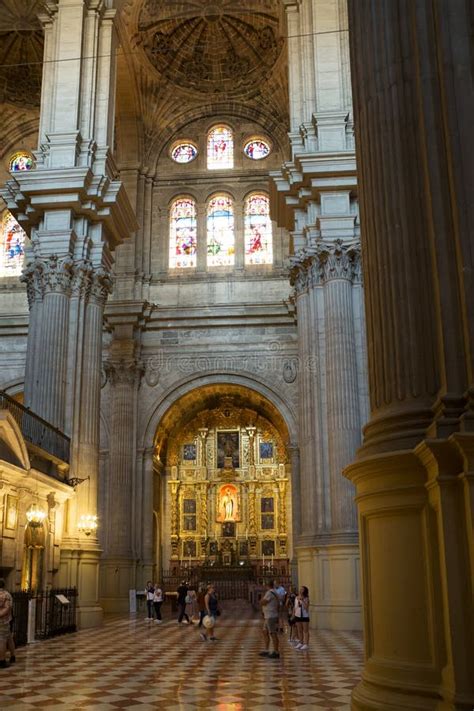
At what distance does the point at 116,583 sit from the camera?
27.4 meters

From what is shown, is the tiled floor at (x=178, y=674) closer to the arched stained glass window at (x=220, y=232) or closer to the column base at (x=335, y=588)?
the column base at (x=335, y=588)

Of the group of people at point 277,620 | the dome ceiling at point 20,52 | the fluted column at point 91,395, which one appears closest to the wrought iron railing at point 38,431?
the fluted column at point 91,395

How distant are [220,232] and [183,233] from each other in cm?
162

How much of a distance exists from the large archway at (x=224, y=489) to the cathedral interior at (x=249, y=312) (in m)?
0.12

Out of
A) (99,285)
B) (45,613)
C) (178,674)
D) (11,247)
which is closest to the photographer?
(178,674)

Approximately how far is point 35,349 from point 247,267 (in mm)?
13370

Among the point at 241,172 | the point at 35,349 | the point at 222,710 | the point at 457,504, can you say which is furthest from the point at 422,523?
the point at 241,172

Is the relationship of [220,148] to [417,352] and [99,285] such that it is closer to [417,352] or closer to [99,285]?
[99,285]

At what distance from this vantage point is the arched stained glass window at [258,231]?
1268 inches

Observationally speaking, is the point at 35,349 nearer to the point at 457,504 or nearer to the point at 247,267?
the point at 247,267

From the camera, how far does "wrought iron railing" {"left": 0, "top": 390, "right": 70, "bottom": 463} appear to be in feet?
55.7

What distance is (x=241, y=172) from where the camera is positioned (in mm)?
33344

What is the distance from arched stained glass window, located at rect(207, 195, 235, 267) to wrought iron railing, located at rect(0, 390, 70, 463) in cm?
1432

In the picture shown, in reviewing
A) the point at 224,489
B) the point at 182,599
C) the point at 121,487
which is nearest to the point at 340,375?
the point at 182,599
